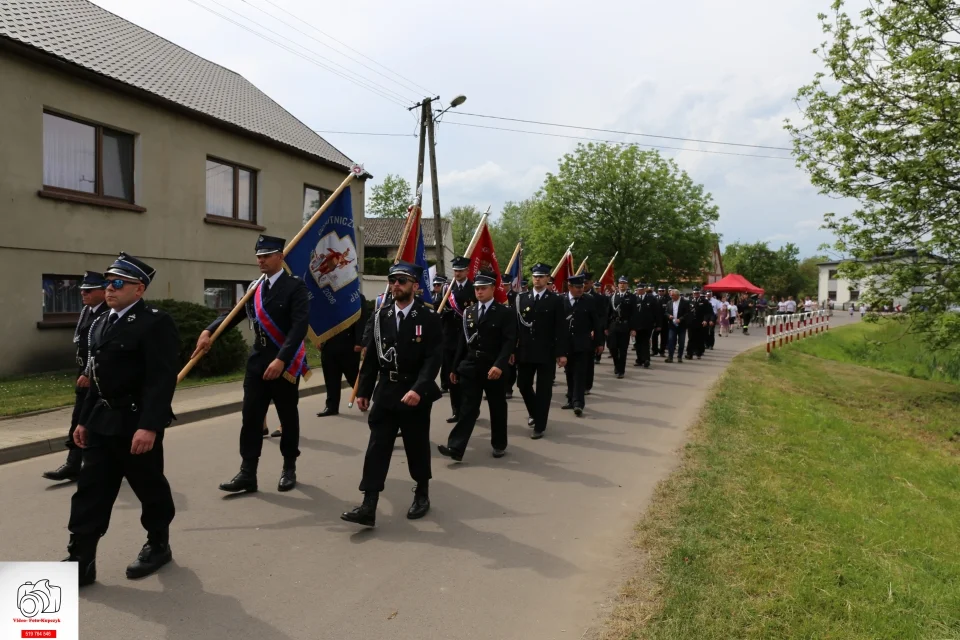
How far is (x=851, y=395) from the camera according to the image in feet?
42.7

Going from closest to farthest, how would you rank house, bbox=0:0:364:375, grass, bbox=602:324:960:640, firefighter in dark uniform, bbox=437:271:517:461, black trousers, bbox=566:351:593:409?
grass, bbox=602:324:960:640 → firefighter in dark uniform, bbox=437:271:517:461 → black trousers, bbox=566:351:593:409 → house, bbox=0:0:364:375

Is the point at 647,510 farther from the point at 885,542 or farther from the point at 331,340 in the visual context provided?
the point at 331,340

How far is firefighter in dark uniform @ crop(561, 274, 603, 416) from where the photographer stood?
9555 millimetres

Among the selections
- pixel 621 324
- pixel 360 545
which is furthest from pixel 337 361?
pixel 621 324

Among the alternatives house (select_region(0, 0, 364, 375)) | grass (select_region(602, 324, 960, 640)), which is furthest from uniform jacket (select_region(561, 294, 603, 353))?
house (select_region(0, 0, 364, 375))

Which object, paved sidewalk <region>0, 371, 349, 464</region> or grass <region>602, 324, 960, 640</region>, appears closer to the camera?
grass <region>602, 324, 960, 640</region>

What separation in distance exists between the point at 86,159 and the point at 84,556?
472 inches

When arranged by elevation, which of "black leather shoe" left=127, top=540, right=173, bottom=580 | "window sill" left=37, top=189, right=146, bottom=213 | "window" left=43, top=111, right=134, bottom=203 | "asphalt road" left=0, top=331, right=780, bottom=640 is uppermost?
"window" left=43, top=111, right=134, bottom=203

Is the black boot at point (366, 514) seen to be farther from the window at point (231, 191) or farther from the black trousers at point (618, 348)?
the window at point (231, 191)

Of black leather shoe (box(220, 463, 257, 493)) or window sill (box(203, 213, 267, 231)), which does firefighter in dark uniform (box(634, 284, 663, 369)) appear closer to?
window sill (box(203, 213, 267, 231))

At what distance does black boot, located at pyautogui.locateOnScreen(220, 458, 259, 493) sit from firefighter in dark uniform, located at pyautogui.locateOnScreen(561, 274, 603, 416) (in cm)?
497

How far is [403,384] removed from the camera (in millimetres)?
5004

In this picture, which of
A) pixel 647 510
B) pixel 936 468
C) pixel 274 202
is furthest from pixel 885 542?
pixel 274 202

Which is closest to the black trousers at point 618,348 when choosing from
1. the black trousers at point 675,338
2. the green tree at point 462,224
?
the black trousers at point 675,338
